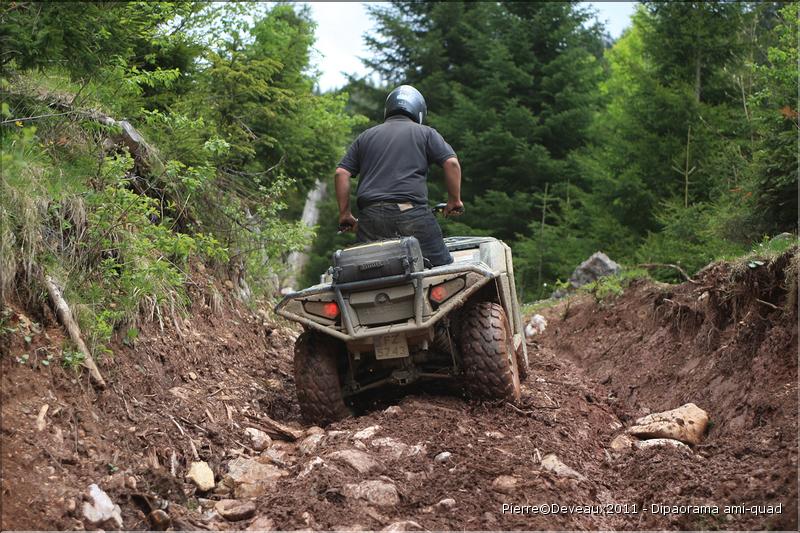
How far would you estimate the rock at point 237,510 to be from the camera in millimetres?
4605

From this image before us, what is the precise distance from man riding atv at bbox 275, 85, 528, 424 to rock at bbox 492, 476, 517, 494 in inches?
56.2

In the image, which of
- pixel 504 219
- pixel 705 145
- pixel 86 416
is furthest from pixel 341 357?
pixel 504 219

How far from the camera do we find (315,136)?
13.2 meters

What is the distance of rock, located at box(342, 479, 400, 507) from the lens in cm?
461

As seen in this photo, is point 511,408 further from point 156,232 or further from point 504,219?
point 504,219

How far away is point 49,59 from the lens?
5113 millimetres

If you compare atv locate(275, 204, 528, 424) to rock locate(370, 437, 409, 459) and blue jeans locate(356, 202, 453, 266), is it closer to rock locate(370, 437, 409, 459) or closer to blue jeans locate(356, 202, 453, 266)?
blue jeans locate(356, 202, 453, 266)

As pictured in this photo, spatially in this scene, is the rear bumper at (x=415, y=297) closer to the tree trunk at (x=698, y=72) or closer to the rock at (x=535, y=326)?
the rock at (x=535, y=326)

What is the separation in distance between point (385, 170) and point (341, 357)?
1.49 meters

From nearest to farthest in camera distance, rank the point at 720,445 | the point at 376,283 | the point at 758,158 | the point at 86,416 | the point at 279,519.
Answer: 1. the point at 279,519
2. the point at 86,416
3. the point at 720,445
4. the point at 376,283
5. the point at 758,158

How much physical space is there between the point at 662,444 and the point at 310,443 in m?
2.30

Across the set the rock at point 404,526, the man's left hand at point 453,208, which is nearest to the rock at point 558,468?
A: the rock at point 404,526

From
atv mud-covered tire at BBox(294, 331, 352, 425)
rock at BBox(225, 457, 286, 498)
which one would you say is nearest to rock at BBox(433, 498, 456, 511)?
rock at BBox(225, 457, 286, 498)

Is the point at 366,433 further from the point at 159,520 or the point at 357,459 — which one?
the point at 159,520
